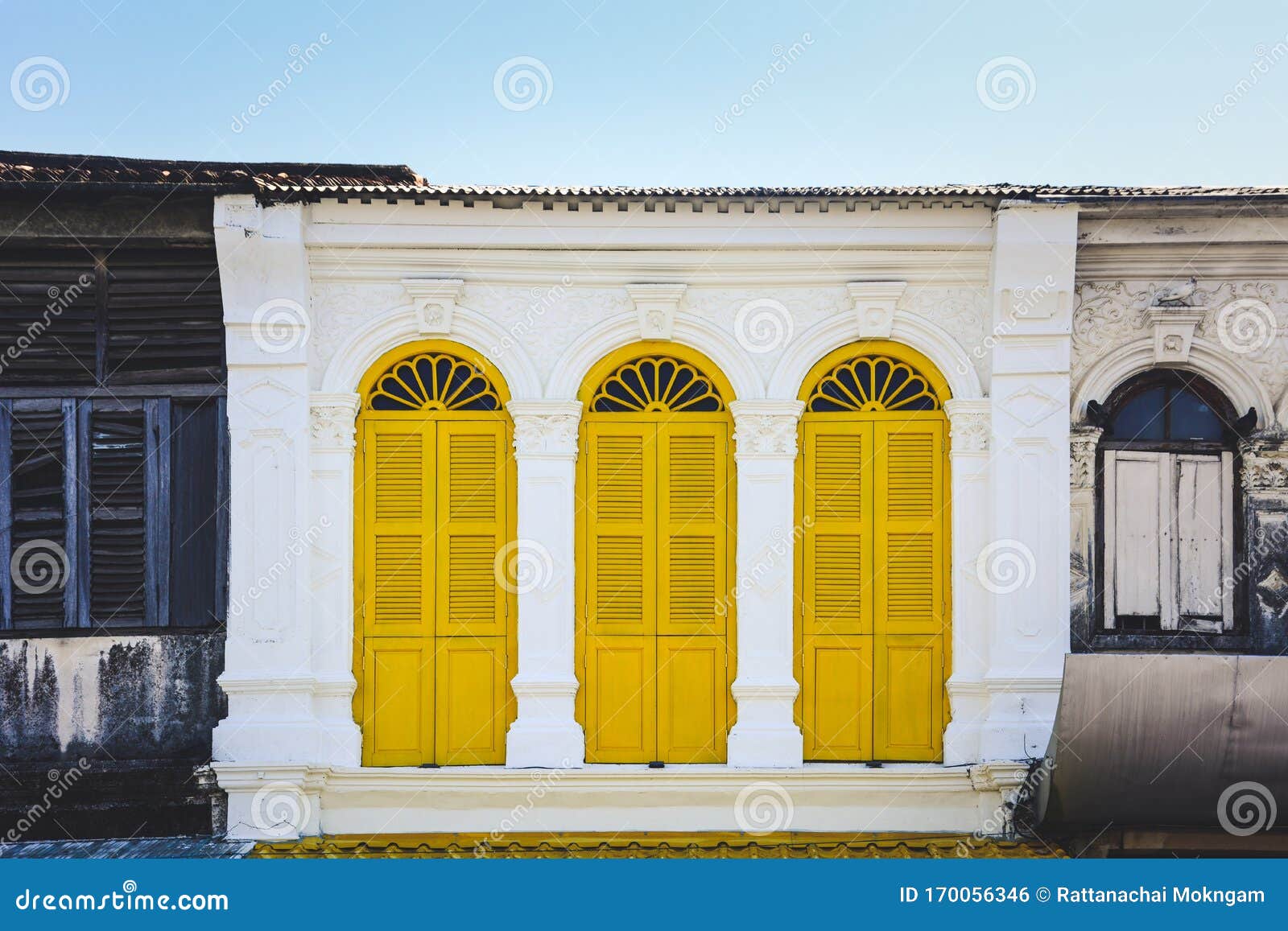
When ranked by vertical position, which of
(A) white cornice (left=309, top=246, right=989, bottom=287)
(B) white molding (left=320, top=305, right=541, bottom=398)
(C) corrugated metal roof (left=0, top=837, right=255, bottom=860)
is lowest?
(C) corrugated metal roof (left=0, top=837, right=255, bottom=860)

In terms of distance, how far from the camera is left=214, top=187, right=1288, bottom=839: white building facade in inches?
308

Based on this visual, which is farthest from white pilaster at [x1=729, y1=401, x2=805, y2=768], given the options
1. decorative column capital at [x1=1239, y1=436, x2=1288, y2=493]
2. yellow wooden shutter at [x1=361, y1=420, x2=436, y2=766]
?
decorative column capital at [x1=1239, y1=436, x2=1288, y2=493]

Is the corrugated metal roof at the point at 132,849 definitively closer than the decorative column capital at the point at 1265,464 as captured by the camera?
Yes

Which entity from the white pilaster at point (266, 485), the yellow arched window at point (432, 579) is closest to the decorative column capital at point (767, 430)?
the yellow arched window at point (432, 579)

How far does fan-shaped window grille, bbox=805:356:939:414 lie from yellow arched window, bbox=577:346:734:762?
0.71 metres

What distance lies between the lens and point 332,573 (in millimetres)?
7910

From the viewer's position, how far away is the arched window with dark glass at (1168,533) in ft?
26.6

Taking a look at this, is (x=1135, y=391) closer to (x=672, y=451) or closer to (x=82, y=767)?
(x=672, y=451)

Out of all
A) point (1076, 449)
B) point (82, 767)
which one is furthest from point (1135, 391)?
point (82, 767)

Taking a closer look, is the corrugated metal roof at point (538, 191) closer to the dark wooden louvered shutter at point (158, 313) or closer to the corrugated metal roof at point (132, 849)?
the dark wooden louvered shutter at point (158, 313)

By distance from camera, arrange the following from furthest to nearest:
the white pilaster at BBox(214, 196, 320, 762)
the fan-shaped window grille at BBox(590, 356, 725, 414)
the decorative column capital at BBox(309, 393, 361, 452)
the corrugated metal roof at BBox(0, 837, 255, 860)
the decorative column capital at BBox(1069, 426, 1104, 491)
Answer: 1. the fan-shaped window grille at BBox(590, 356, 725, 414)
2. the decorative column capital at BBox(1069, 426, 1104, 491)
3. the decorative column capital at BBox(309, 393, 361, 452)
4. the white pilaster at BBox(214, 196, 320, 762)
5. the corrugated metal roof at BBox(0, 837, 255, 860)

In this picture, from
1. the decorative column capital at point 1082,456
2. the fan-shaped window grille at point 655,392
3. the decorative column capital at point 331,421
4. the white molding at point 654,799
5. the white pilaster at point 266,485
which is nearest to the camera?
the white pilaster at point 266,485

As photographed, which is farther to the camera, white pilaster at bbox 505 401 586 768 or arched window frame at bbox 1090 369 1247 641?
arched window frame at bbox 1090 369 1247 641

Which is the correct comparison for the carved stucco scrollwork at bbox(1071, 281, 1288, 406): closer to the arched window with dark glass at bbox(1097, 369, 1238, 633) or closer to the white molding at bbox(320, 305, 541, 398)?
the arched window with dark glass at bbox(1097, 369, 1238, 633)
